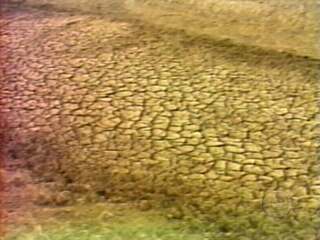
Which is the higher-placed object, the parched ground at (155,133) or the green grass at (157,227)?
the parched ground at (155,133)

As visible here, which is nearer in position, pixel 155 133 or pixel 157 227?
pixel 157 227

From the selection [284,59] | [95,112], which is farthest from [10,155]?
[284,59]

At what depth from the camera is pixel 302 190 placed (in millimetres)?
1099

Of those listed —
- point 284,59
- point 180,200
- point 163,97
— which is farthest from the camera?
point 284,59

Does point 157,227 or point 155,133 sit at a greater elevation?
point 155,133

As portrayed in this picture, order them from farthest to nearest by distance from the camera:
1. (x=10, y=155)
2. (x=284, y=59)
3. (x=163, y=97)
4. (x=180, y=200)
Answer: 1. (x=284, y=59)
2. (x=163, y=97)
3. (x=10, y=155)
4. (x=180, y=200)

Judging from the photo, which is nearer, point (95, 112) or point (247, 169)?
point (247, 169)

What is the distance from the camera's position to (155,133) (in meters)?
1.22

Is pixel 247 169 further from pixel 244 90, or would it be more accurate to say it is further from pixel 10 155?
pixel 10 155

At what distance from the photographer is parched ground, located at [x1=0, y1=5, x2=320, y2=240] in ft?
3.51

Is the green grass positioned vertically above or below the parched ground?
below

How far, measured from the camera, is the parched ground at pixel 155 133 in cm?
107

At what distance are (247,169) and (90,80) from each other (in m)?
0.44

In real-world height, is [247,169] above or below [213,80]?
below
